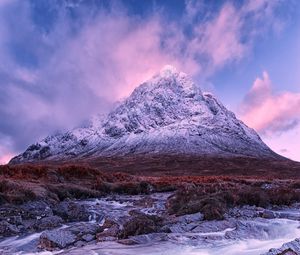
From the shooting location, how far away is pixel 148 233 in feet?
53.6

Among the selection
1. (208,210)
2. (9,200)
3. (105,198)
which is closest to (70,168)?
(105,198)

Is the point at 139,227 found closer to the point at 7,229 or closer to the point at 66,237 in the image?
the point at 66,237

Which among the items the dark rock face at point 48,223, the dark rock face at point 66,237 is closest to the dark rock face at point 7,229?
the dark rock face at point 48,223

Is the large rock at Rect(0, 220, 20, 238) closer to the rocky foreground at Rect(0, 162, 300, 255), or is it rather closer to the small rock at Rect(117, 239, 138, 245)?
the rocky foreground at Rect(0, 162, 300, 255)

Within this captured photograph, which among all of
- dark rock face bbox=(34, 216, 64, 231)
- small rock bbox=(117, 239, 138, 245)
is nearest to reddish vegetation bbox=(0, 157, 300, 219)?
dark rock face bbox=(34, 216, 64, 231)

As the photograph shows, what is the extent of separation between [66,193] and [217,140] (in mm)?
168048

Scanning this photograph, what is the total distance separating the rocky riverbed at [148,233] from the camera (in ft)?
48.0

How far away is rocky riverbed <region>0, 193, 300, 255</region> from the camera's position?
14.6 metres

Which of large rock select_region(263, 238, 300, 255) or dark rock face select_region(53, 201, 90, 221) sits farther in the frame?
dark rock face select_region(53, 201, 90, 221)

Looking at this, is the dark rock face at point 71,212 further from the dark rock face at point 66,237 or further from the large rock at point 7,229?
the dark rock face at point 66,237

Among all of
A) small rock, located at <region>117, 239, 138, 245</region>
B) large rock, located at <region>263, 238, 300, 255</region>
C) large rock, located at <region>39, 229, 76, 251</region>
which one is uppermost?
large rock, located at <region>39, 229, 76, 251</region>

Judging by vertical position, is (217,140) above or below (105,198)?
above

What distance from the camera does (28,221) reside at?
2069cm

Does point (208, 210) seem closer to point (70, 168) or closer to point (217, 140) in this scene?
point (70, 168)
